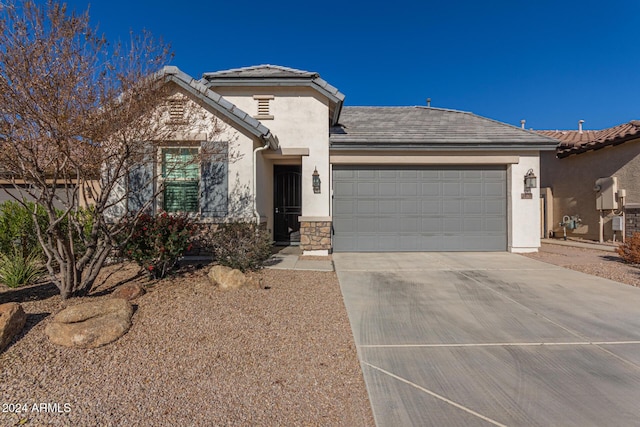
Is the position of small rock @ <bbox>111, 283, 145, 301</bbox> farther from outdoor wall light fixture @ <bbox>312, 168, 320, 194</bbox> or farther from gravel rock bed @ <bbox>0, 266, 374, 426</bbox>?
outdoor wall light fixture @ <bbox>312, 168, 320, 194</bbox>

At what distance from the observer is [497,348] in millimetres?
3594

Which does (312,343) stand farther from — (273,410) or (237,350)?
(273,410)

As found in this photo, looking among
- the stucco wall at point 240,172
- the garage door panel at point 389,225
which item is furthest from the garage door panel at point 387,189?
the stucco wall at point 240,172

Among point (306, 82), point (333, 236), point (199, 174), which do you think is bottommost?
point (333, 236)

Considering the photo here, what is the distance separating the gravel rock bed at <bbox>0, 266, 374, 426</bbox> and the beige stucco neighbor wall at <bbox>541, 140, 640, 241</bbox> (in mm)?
12115

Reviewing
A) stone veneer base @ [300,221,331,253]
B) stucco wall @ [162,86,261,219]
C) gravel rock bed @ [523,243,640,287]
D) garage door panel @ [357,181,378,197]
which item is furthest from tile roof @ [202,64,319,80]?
gravel rock bed @ [523,243,640,287]

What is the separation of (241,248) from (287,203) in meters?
4.86

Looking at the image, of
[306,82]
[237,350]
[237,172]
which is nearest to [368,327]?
[237,350]

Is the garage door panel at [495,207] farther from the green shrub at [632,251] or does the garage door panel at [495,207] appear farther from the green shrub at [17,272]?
the green shrub at [17,272]

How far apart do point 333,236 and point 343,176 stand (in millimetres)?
1834

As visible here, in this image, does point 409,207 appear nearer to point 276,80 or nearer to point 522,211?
point 522,211

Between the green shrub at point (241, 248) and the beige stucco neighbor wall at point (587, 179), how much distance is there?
1222cm

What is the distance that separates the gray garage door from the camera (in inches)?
381

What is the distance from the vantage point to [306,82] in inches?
365
